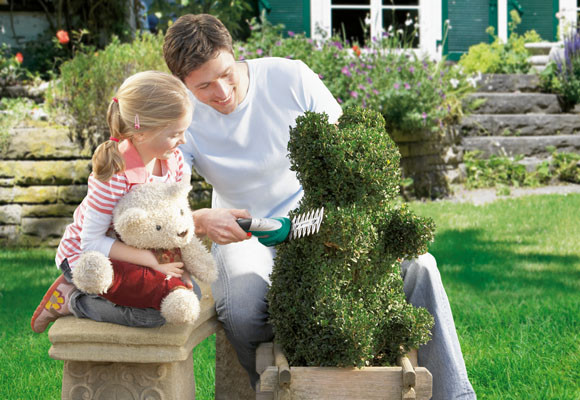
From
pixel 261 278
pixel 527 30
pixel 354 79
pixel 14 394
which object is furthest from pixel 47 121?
pixel 527 30

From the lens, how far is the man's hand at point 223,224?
6.08 ft

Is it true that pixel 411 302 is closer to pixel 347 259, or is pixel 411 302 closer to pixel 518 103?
pixel 347 259

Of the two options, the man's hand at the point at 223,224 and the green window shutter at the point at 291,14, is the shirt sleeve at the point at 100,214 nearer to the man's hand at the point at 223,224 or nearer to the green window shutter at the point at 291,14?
the man's hand at the point at 223,224

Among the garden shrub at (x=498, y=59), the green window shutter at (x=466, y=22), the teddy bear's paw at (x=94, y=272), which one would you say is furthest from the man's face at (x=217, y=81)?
the green window shutter at (x=466, y=22)

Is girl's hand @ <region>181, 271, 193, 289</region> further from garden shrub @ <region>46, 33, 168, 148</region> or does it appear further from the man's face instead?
garden shrub @ <region>46, 33, 168, 148</region>

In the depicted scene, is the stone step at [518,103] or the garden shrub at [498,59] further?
the garden shrub at [498,59]

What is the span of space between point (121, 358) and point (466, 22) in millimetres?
9182

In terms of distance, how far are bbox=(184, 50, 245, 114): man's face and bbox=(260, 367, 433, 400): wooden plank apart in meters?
0.99

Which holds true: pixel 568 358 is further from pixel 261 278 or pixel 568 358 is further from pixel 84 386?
pixel 84 386

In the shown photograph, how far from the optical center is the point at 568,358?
9.29 ft

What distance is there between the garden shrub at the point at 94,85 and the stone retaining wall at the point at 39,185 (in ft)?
0.62

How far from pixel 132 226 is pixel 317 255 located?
1.63 ft

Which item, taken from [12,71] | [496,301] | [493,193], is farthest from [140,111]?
[12,71]

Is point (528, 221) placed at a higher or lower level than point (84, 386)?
lower
